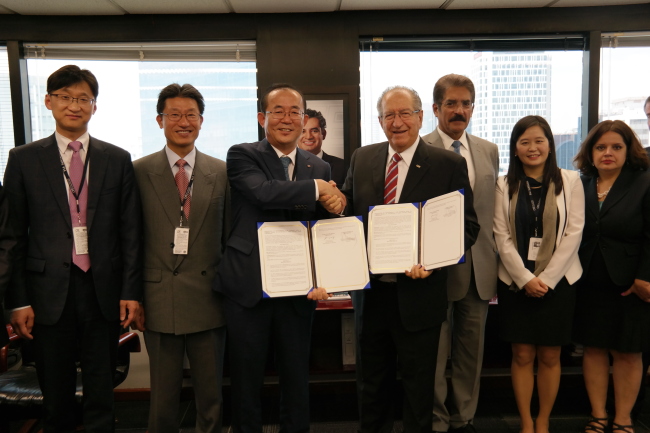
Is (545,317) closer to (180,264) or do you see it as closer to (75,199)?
(180,264)

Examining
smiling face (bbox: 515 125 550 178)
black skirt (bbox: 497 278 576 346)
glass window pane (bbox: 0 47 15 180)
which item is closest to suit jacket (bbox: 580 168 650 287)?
black skirt (bbox: 497 278 576 346)

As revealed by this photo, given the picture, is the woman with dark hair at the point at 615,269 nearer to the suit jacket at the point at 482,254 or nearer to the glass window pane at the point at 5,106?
the suit jacket at the point at 482,254

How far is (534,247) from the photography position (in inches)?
91.0

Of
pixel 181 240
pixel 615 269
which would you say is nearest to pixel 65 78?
pixel 181 240

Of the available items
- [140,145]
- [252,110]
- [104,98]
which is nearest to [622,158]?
[252,110]

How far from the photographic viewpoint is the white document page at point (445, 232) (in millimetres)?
1871

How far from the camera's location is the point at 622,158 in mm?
2432

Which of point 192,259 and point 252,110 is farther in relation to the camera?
point 252,110

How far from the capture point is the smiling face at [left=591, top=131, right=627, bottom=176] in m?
2.41

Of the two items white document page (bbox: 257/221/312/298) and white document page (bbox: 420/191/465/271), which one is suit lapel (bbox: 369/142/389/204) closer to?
white document page (bbox: 420/191/465/271)

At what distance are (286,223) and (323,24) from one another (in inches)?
87.7

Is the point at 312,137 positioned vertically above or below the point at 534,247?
above

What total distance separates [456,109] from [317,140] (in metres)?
1.18

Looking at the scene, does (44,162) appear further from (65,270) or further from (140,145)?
(140,145)
